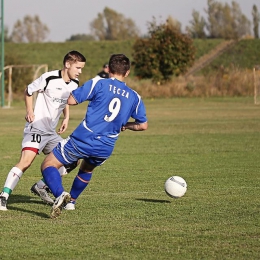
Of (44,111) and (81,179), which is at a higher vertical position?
(44,111)

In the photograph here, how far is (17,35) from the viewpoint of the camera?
114875 mm

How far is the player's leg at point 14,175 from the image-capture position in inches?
346

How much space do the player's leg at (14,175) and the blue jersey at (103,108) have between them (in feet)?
3.58

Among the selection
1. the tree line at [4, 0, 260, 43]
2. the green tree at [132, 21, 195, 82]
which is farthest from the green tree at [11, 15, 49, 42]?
the green tree at [132, 21, 195, 82]

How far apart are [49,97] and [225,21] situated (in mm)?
96257

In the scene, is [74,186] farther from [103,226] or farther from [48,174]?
[103,226]

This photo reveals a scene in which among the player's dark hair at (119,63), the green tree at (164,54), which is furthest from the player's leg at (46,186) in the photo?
the green tree at (164,54)

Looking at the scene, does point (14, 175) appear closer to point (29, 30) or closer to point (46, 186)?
point (46, 186)

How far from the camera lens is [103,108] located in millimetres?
8062

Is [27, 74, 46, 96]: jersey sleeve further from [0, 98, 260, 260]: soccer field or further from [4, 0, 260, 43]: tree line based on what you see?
[4, 0, 260, 43]: tree line

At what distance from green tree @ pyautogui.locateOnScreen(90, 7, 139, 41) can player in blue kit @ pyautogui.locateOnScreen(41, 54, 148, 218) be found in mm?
113788

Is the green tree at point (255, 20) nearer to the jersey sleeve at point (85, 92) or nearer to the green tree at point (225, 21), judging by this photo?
the green tree at point (225, 21)

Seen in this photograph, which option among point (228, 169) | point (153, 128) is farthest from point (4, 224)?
point (153, 128)

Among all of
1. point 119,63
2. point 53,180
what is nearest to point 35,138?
point 53,180
